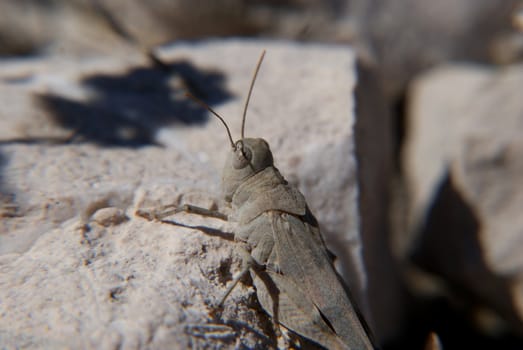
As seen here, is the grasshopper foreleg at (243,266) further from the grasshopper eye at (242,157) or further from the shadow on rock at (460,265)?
the shadow on rock at (460,265)

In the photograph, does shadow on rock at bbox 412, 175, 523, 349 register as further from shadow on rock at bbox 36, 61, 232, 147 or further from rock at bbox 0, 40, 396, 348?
shadow on rock at bbox 36, 61, 232, 147

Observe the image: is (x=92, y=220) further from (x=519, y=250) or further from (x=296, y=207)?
(x=519, y=250)

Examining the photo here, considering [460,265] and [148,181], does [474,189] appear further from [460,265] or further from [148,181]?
[148,181]

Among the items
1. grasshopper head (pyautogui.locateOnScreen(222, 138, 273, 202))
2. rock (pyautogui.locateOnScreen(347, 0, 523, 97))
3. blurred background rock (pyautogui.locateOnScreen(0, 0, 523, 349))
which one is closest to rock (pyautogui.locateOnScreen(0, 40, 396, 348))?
grasshopper head (pyautogui.locateOnScreen(222, 138, 273, 202))

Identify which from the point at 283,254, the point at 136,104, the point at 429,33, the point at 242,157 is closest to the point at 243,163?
the point at 242,157

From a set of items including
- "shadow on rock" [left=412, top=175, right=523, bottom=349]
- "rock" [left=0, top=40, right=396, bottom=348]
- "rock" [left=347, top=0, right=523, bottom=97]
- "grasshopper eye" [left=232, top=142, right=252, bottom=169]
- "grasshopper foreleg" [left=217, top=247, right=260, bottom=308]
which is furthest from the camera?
"rock" [left=347, top=0, right=523, bottom=97]
